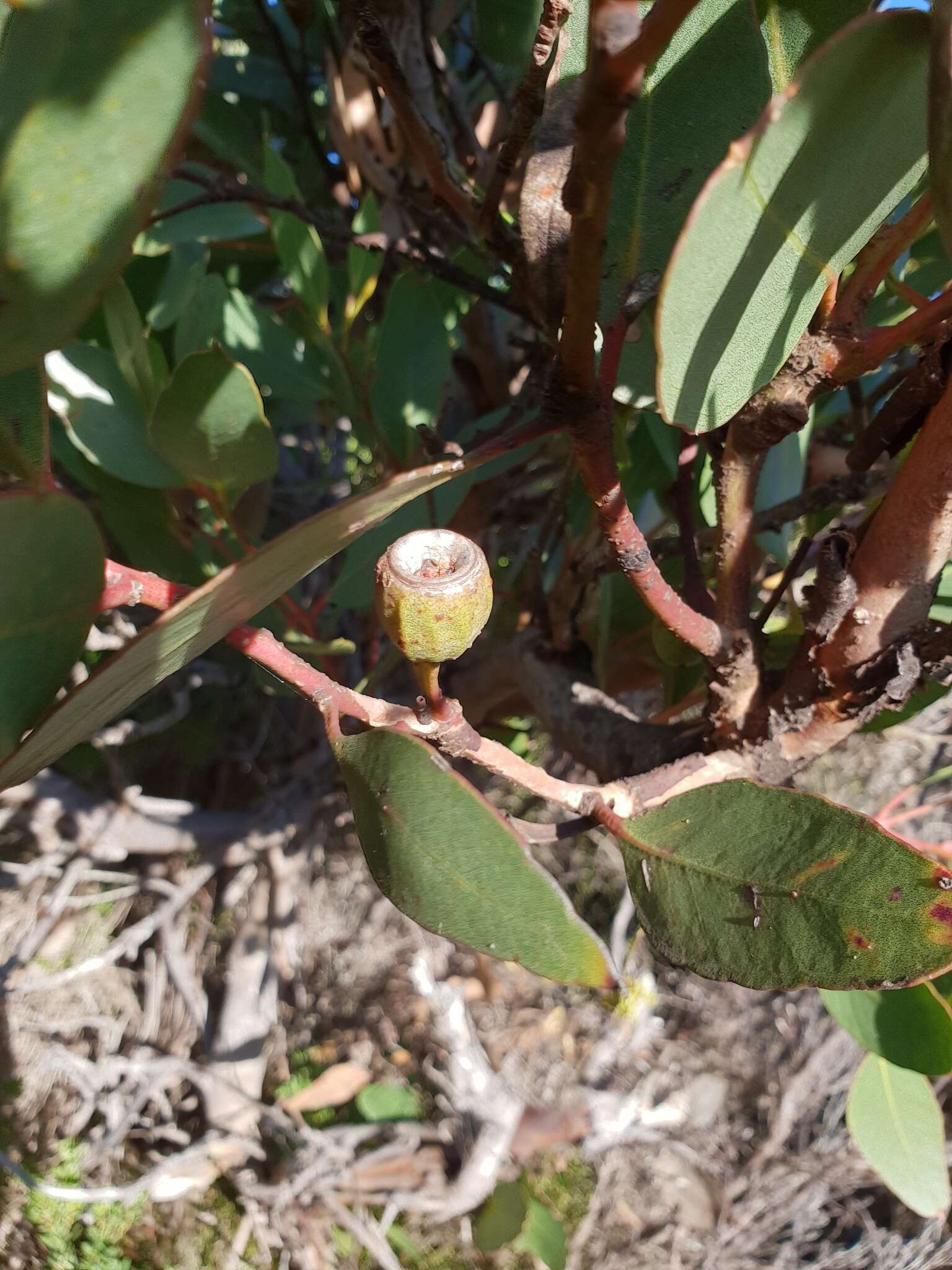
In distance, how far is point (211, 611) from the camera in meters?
0.24

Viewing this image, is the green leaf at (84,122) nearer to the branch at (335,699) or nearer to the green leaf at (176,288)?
the branch at (335,699)

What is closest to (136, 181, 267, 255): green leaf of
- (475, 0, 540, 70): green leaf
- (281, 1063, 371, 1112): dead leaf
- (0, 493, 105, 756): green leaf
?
(475, 0, 540, 70): green leaf

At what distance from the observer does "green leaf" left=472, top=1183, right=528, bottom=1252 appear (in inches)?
46.6

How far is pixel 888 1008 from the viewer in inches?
17.9

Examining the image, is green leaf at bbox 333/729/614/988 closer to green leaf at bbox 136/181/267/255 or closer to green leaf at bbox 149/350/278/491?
green leaf at bbox 149/350/278/491

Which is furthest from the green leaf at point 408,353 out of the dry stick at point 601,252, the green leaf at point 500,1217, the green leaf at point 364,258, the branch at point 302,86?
the green leaf at point 500,1217

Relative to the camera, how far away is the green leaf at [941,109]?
0.56 ft

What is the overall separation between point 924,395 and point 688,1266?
1828 mm

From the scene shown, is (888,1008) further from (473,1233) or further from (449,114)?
(473,1233)

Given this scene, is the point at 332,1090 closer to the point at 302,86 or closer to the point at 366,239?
the point at 366,239

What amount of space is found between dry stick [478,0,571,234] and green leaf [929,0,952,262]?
0.40ft

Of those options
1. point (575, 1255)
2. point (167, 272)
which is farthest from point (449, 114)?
point (575, 1255)

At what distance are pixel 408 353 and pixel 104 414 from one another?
9.4 inches

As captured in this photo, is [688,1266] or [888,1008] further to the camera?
[688,1266]
